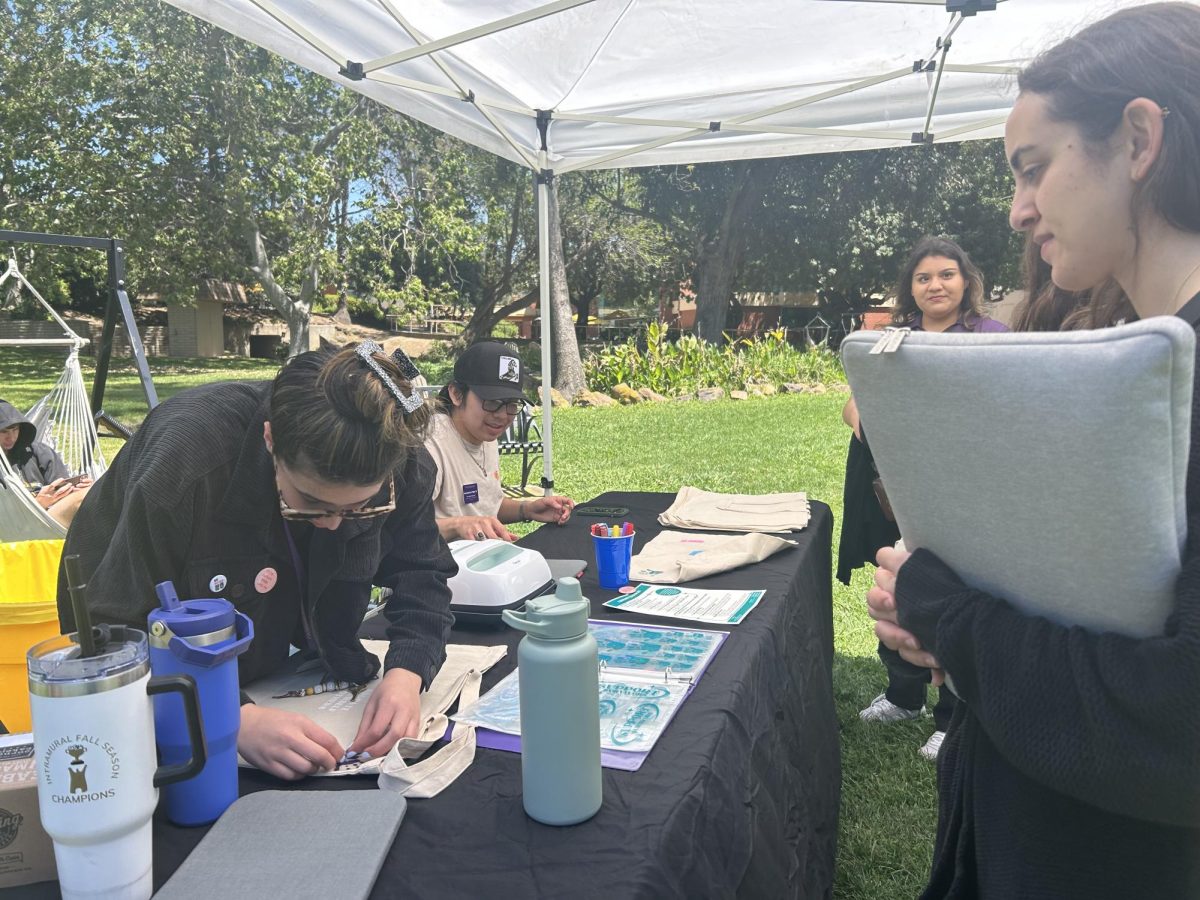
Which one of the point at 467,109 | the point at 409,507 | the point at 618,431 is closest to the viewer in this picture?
the point at 409,507

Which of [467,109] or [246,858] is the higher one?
[467,109]

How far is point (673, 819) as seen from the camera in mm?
1007

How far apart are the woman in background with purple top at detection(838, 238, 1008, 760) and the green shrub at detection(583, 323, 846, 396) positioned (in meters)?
9.25

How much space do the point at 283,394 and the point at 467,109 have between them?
2.50 metres

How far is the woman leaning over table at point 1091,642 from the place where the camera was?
0.72 metres

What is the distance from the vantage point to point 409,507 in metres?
1.53

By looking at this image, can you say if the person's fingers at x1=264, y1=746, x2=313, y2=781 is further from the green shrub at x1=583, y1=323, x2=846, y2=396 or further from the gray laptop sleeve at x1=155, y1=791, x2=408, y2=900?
the green shrub at x1=583, y1=323, x2=846, y2=396

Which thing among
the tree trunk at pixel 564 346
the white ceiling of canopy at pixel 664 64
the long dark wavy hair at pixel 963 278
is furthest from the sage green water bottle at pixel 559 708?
the tree trunk at pixel 564 346

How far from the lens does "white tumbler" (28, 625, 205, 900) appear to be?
743 millimetres

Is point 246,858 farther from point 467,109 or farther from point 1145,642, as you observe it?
point 467,109

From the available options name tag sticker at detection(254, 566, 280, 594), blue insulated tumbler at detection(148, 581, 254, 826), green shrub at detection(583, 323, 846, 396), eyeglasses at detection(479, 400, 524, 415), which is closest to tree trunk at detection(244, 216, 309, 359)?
green shrub at detection(583, 323, 846, 396)

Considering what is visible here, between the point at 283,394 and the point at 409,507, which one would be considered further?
the point at 409,507

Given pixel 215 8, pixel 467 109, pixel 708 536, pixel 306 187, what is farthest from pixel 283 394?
pixel 306 187

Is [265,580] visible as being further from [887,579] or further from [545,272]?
[545,272]
